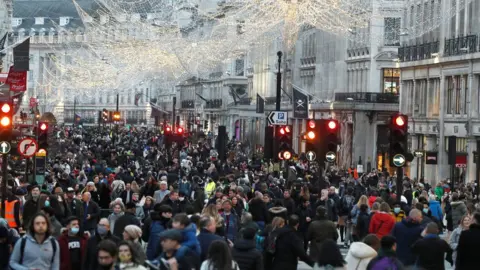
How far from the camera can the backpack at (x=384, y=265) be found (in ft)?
56.2

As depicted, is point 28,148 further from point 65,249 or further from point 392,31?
point 392,31

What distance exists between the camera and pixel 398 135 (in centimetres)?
2588

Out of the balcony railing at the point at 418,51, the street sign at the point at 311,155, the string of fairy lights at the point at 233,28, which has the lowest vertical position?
the street sign at the point at 311,155

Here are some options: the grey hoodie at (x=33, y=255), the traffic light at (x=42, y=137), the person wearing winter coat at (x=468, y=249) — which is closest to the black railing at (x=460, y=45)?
the traffic light at (x=42, y=137)

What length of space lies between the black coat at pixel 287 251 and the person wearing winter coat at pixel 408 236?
219 centimetres

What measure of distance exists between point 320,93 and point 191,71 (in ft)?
32.0

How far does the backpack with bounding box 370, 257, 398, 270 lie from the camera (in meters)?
17.1

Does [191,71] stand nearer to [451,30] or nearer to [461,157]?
[451,30]

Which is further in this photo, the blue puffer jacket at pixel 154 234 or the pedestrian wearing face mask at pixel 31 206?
the pedestrian wearing face mask at pixel 31 206

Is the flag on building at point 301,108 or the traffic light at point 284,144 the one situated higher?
the flag on building at point 301,108

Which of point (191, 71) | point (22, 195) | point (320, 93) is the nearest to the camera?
point (22, 195)

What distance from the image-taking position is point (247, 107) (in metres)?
104

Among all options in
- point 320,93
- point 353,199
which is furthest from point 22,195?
point 320,93

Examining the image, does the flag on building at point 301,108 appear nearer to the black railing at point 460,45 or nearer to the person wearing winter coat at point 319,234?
the black railing at point 460,45
